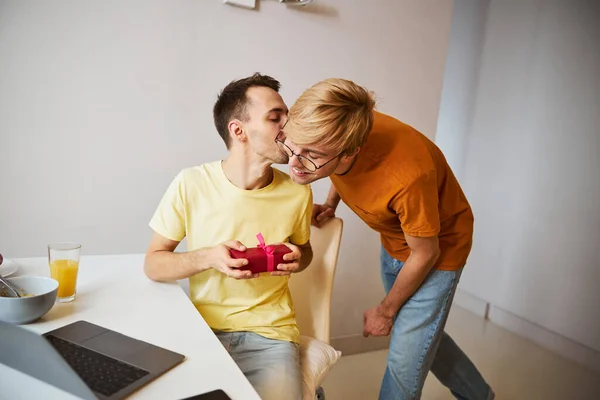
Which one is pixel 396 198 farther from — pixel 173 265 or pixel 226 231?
pixel 173 265

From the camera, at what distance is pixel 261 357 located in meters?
1.41

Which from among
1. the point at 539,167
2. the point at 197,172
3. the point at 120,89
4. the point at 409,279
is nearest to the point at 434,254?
the point at 409,279

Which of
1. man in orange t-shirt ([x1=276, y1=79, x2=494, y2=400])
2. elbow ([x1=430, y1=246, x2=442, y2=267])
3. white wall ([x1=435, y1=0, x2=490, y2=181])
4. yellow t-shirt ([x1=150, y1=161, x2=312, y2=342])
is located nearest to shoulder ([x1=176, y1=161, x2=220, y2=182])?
yellow t-shirt ([x1=150, y1=161, x2=312, y2=342])

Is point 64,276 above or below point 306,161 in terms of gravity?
below

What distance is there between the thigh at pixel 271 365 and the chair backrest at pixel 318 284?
248 mm

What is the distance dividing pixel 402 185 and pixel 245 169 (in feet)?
1.58

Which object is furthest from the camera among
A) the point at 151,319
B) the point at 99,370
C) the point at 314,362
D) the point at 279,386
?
the point at 314,362

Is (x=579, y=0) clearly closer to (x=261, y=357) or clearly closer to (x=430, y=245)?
(x=430, y=245)

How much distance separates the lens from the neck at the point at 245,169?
1555 millimetres

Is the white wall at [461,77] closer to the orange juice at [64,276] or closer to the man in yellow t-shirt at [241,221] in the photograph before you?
the man in yellow t-shirt at [241,221]

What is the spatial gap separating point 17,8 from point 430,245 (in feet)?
5.25

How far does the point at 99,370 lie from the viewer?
946 millimetres

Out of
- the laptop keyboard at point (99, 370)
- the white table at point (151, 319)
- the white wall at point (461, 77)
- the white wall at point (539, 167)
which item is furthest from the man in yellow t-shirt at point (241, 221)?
the white wall at point (461, 77)

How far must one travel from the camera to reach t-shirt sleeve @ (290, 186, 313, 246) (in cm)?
163
